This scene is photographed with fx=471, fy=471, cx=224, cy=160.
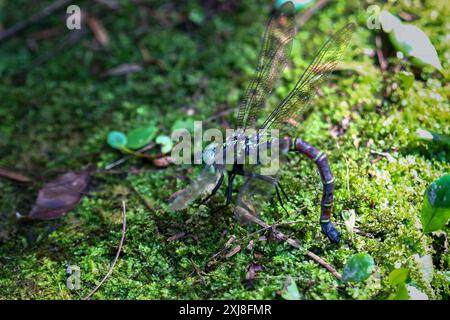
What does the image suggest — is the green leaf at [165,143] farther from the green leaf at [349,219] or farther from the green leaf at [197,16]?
the green leaf at [197,16]

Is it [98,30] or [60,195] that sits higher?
[98,30]

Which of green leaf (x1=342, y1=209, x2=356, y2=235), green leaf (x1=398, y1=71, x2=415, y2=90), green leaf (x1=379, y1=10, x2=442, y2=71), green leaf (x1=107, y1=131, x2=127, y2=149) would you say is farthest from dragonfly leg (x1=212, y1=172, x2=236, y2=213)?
green leaf (x1=379, y1=10, x2=442, y2=71)

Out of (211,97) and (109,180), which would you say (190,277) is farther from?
(211,97)

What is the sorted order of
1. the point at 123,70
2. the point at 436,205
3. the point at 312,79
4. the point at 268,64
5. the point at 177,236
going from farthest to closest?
1. the point at 123,70
2. the point at 268,64
3. the point at 312,79
4. the point at 177,236
5. the point at 436,205

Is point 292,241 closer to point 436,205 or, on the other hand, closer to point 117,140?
point 436,205

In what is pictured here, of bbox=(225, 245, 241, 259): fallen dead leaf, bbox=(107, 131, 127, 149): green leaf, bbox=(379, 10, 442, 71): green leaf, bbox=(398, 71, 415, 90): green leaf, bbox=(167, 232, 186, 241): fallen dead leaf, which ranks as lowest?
bbox=(225, 245, 241, 259): fallen dead leaf

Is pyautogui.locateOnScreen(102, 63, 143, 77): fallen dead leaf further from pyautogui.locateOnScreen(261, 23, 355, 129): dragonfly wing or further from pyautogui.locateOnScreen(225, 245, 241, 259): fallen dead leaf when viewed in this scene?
pyautogui.locateOnScreen(225, 245, 241, 259): fallen dead leaf

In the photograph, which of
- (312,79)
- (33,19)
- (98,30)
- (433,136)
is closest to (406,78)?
(433,136)
